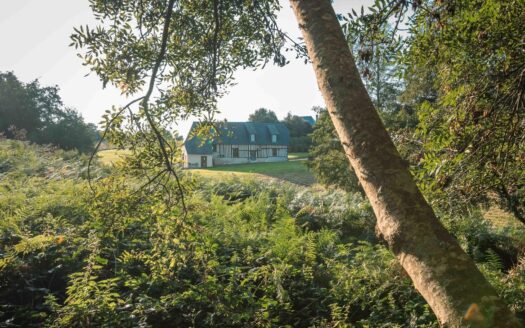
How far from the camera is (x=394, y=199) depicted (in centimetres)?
142

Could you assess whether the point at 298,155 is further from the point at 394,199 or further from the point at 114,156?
the point at 394,199

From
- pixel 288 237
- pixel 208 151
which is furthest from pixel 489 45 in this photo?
pixel 208 151

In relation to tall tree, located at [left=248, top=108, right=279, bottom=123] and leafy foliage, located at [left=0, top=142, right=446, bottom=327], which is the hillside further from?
tall tree, located at [left=248, top=108, right=279, bottom=123]

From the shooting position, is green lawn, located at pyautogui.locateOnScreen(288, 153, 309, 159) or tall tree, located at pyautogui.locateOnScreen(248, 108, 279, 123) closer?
green lawn, located at pyautogui.locateOnScreen(288, 153, 309, 159)

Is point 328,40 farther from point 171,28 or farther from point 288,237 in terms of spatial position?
point 288,237

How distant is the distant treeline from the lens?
27.6m

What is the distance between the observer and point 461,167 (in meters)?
3.07

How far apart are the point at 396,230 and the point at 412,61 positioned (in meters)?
2.62

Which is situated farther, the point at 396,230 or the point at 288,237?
the point at 288,237

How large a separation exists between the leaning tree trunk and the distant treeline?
28.9 metres

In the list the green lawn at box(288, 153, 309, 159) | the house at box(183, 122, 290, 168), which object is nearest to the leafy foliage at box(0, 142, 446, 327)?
the house at box(183, 122, 290, 168)

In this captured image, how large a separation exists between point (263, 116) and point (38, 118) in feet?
131

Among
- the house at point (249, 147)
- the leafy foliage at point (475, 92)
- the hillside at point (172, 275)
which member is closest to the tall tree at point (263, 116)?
the house at point (249, 147)

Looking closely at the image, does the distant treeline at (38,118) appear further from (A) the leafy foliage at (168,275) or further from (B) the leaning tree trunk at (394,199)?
(B) the leaning tree trunk at (394,199)
